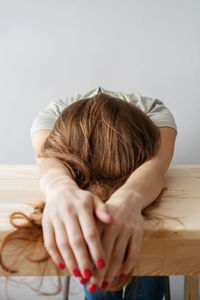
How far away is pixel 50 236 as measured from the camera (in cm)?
39

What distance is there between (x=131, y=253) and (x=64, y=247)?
0.10 m

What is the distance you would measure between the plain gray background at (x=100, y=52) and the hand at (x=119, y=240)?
114cm

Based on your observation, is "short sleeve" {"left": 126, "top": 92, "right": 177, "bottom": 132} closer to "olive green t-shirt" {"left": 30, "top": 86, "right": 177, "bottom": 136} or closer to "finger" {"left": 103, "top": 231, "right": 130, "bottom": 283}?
"olive green t-shirt" {"left": 30, "top": 86, "right": 177, "bottom": 136}

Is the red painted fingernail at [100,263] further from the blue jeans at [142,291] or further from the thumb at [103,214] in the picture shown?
the blue jeans at [142,291]

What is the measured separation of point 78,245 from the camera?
36 centimetres

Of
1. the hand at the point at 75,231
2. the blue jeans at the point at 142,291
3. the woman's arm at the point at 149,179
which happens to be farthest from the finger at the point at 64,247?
the blue jeans at the point at 142,291

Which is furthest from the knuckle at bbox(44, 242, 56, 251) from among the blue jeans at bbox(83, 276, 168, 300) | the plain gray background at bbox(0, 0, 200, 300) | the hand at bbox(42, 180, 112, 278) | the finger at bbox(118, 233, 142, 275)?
the plain gray background at bbox(0, 0, 200, 300)

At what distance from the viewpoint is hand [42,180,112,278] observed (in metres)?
0.36

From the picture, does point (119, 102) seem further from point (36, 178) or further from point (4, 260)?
point (4, 260)

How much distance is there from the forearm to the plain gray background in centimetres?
98

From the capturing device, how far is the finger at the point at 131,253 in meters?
0.40

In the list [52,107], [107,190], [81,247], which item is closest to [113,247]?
[81,247]

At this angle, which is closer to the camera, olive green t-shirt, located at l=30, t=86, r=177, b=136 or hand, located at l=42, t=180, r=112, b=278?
hand, located at l=42, t=180, r=112, b=278

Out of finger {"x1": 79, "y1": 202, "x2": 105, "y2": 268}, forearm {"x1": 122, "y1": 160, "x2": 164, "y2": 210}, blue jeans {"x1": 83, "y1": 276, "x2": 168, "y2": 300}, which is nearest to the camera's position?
finger {"x1": 79, "y1": 202, "x2": 105, "y2": 268}
